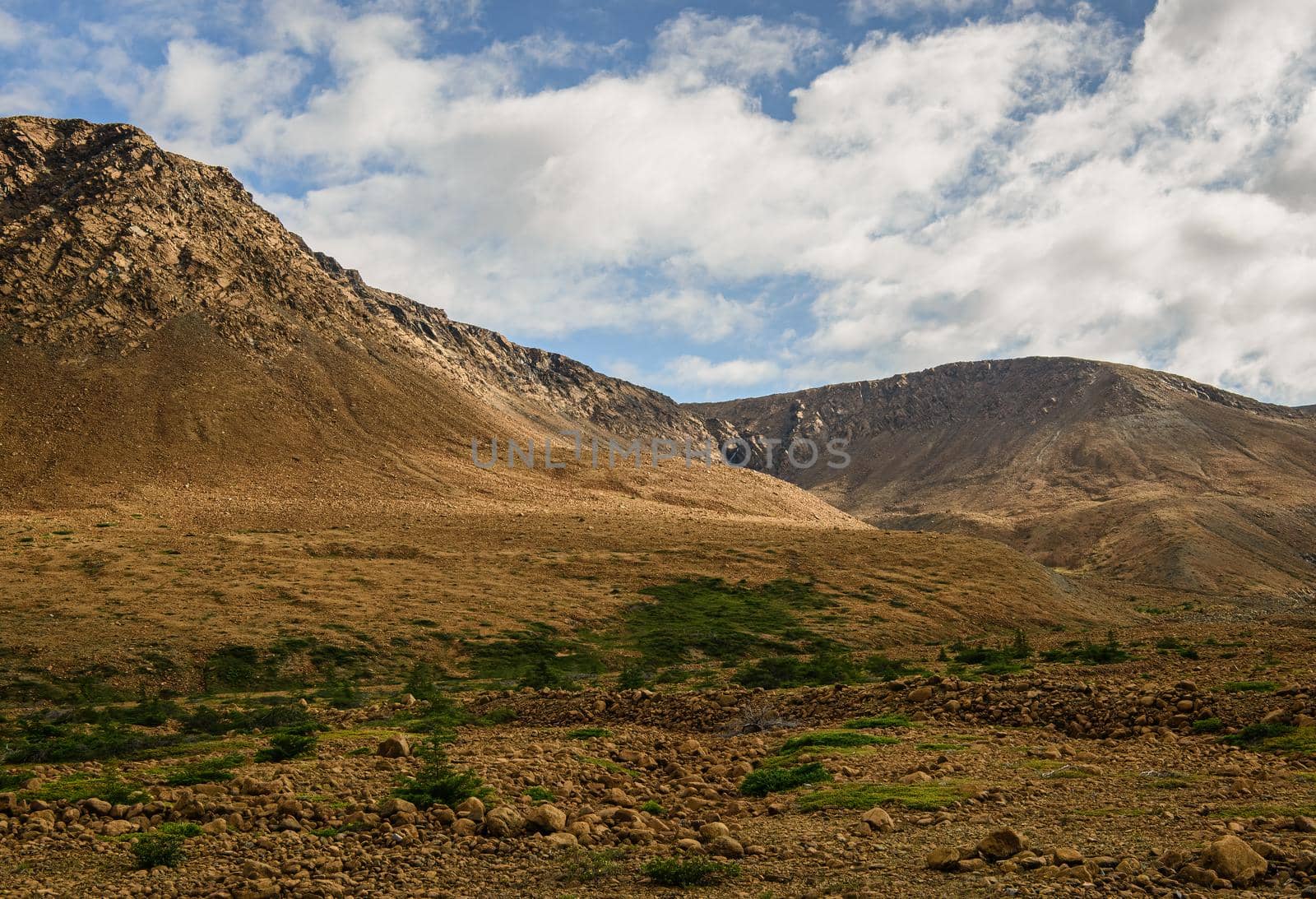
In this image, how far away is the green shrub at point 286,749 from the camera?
531 inches

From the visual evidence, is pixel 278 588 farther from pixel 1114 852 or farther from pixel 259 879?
pixel 1114 852

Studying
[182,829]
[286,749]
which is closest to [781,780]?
[182,829]

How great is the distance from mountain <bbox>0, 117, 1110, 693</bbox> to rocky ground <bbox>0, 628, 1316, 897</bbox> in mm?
16326

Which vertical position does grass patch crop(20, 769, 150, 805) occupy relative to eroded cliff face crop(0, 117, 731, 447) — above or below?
below

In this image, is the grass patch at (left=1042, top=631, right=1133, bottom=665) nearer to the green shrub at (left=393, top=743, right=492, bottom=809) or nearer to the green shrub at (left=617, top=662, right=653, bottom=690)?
the green shrub at (left=617, top=662, right=653, bottom=690)

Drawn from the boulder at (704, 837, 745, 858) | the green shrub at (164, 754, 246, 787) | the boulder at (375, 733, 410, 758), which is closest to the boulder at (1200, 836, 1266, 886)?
the boulder at (704, 837, 745, 858)

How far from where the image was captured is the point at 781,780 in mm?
11914

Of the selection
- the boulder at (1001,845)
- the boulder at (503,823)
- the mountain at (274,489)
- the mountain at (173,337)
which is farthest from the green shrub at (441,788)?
the mountain at (173,337)

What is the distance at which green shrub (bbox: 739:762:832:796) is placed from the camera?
11.8 m

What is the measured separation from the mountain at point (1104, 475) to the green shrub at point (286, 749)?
77.4 m

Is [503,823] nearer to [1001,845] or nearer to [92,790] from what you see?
[1001,845]

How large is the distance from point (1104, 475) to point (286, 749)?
5773 inches

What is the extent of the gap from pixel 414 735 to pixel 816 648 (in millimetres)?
20587

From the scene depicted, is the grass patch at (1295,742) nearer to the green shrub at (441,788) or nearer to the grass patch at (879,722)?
the grass patch at (879,722)
